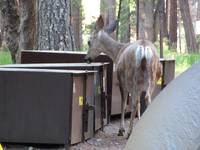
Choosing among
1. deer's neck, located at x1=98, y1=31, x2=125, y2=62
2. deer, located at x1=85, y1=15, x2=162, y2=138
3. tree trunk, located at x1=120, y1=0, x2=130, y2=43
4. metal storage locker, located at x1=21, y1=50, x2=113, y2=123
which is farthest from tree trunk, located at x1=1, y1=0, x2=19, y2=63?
tree trunk, located at x1=120, y1=0, x2=130, y2=43

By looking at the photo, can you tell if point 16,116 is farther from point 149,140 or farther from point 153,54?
point 149,140

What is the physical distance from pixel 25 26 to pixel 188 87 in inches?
552

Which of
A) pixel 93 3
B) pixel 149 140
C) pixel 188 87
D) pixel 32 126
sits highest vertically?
pixel 93 3

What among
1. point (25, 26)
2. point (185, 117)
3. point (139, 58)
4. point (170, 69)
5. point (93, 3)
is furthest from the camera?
point (93, 3)

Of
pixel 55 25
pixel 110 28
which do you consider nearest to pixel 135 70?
pixel 110 28

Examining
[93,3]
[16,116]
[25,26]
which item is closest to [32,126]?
[16,116]

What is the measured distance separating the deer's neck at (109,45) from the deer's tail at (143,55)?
1513mm

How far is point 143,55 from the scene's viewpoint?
30.9 feet

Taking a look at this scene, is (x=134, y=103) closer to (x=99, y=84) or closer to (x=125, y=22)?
(x=99, y=84)

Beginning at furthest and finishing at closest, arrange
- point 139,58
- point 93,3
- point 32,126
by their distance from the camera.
→ point 93,3, point 139,58, point 32,126

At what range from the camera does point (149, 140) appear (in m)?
3.03

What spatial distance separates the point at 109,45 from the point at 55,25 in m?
2.46

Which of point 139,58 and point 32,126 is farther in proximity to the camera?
point 139,58

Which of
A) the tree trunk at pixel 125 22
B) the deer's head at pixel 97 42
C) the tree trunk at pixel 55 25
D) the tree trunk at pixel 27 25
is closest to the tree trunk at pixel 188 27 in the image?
the tree trunk at pixel 125 22
